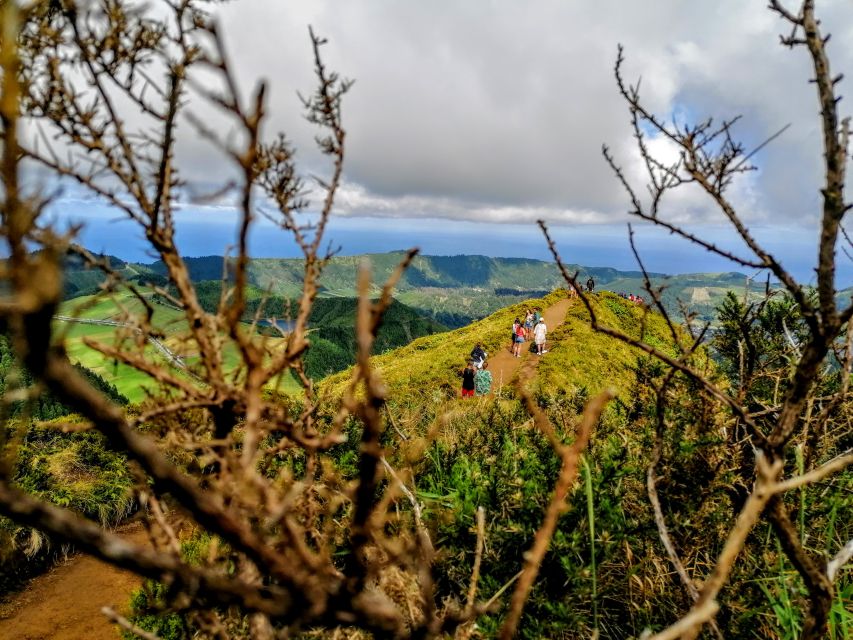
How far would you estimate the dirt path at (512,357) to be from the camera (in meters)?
22.5

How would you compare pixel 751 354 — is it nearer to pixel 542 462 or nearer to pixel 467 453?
pixel 542 462

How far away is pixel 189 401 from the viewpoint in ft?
6.60

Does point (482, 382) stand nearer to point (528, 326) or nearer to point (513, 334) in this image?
point (513, 334)

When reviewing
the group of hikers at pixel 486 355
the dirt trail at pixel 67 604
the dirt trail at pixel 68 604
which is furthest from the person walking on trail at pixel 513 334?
the dirt trail at pixel 67 604

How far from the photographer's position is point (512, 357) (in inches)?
1089

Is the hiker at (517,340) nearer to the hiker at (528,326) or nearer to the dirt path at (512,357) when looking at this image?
the dirt path at (512,357)

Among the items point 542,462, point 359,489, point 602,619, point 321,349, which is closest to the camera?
point 359,489

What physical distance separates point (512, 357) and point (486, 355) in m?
1.65

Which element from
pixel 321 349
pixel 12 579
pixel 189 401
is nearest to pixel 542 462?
pixel 189 401

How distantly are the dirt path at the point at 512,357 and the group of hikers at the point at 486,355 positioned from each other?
40cm

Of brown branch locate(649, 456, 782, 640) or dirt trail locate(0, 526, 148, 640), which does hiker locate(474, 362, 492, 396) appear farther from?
brown branch locate(649, 456, 782, 640)

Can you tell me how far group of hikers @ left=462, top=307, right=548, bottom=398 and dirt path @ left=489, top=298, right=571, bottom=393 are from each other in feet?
1.30

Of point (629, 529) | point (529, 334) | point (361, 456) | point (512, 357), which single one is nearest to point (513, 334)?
point (529, 334)

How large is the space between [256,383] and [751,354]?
4220mm
